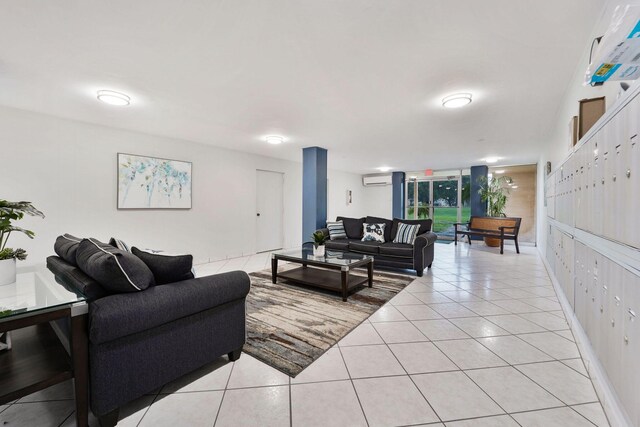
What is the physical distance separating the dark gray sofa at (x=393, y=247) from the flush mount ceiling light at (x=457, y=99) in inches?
80.3

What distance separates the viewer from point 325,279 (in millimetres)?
3670

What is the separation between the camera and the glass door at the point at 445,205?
9289mm

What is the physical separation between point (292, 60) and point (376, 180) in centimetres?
847

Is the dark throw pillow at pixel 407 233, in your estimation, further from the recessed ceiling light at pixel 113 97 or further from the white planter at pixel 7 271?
the white planter at pixel 7 271

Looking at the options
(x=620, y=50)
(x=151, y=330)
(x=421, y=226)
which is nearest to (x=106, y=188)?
(x=151, y=330)

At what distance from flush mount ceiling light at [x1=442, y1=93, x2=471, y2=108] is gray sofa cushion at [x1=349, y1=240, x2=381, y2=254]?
2.47m

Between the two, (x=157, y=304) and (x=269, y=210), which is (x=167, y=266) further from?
(x=269, y=210)

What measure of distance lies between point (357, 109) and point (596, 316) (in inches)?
116

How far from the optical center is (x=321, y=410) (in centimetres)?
152

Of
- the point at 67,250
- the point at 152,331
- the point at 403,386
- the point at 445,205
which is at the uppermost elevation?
the point at 445,205

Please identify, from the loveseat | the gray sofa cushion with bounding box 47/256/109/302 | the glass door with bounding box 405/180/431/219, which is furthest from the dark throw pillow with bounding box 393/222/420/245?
the glass door with bounding box 405/180/431/219

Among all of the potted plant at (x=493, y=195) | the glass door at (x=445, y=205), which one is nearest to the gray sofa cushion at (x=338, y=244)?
the potted plant at (x=493, y=195)

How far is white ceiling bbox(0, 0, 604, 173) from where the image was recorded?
176 cm

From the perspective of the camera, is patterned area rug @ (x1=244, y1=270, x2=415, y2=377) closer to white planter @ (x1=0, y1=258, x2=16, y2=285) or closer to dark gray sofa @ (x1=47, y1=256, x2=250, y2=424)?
dark gray sofa @ (x1=47, y1=256, x2=250, y2=424)
